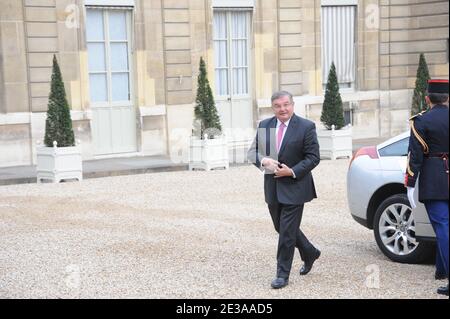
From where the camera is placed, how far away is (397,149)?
8.09m

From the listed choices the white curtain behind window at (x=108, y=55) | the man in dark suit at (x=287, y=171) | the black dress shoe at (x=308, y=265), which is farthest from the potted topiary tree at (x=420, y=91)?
the man in dark suit at (x=287, y=171)

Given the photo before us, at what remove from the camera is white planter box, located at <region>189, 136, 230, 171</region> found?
15695mm

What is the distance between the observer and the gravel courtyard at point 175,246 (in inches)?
271

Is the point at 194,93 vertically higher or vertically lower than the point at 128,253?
higher

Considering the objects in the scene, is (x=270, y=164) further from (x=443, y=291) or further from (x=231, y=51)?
(x=231, y=51)

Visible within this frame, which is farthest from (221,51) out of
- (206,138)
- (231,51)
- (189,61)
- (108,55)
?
(206,138)

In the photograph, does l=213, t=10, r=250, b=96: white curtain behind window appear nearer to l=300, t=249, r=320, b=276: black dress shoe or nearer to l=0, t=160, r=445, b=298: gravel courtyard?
l=0, t=160, r=445, b=298: gravel courtyard

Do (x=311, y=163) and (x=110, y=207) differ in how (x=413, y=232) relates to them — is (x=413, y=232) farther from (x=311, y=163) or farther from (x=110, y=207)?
(x=110, y=207)

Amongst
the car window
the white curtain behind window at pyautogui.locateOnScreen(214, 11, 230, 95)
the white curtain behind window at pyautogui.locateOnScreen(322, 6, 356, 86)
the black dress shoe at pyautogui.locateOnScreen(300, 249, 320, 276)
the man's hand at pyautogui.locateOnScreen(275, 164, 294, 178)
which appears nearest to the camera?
the man's hand at pyautogui.locateOnScreen(275, 164, 294, 178)

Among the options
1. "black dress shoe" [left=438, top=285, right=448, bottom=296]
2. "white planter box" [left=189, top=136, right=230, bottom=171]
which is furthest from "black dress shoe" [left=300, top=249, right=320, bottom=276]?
"white planter box" [left=189, top=136, right=230, bottom=171]

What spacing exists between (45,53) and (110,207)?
6780mm

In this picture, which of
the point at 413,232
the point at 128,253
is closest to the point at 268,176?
the point at 413,232

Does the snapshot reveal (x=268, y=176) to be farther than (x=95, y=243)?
No

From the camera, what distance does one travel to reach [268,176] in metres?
6.95
